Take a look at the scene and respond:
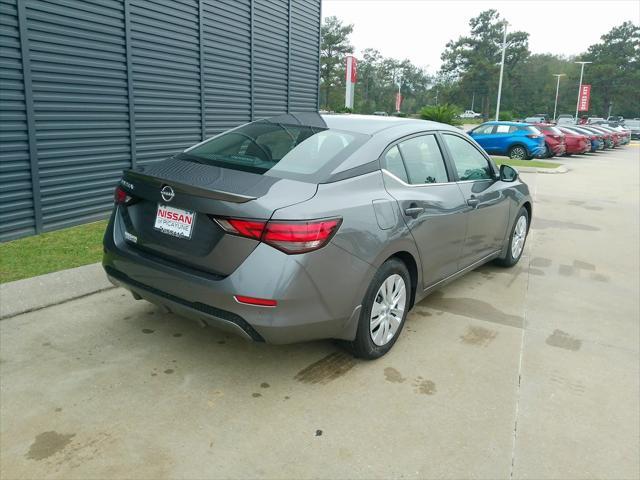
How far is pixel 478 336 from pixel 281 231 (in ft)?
6.74

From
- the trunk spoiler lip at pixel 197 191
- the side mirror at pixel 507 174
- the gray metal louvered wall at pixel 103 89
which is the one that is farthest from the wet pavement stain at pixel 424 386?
the gray metal louvered wall at pixel 103 89

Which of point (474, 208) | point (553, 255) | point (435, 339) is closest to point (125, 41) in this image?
point (474, 208)

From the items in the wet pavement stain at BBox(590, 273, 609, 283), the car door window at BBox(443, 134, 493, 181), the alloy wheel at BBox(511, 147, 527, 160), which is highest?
the car door window at BBox(443, 134, 493, 181)

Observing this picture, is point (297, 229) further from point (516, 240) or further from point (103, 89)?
point (103, 89)

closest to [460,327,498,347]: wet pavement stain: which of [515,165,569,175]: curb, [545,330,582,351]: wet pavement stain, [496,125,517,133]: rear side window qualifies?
[545,330,582,351]: wet pavement stain

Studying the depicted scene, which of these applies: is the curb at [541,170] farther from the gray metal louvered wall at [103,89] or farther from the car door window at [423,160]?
the car door window at [423,160]

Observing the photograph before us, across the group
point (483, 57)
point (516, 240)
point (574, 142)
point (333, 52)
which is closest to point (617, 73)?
point (483, 57)

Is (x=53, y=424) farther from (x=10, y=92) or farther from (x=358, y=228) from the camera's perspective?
(x=10, y=92)

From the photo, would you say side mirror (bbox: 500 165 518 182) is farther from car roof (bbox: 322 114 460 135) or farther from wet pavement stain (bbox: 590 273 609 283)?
wet pavement stain (bbox: 590 273 609 283)

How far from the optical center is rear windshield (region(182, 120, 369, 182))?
11.1ft

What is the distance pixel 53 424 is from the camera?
2785 millimetres

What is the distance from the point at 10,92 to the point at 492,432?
5.65 meters

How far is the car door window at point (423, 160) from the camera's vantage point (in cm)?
395

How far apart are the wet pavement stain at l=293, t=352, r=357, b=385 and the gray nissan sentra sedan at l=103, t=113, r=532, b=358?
0.13m
